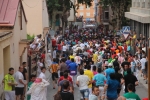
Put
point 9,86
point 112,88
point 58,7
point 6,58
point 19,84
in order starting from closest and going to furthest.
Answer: point 112,88 < point 9,86 < point 19,84 < point 6,58 < point 58,7

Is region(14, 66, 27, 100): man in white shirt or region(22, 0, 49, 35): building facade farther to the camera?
region(22, 0, 49, 35): building facade

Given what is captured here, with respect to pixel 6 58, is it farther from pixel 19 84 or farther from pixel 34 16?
pixel 34 16

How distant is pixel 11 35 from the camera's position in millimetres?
19281

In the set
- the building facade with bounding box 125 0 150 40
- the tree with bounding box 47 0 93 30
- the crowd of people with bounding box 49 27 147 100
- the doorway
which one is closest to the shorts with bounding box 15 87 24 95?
the doorway

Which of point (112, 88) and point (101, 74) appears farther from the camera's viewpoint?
point (101, 74)

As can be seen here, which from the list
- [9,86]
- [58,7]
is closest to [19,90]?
[9,86]

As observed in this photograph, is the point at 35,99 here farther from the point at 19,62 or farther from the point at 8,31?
the point at 19,62

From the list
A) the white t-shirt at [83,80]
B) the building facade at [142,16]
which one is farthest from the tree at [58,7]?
the white t-shirt at [83,80]

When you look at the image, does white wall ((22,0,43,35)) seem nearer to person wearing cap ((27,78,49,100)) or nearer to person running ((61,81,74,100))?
person wearing cap ((27,78,49,100))

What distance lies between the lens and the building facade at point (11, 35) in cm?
1847

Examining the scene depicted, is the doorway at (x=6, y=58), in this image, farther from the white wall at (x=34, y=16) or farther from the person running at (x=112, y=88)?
the white wall at (x=34, y=16)

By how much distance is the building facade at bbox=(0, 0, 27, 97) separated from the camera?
1847cm

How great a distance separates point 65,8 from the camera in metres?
63.0

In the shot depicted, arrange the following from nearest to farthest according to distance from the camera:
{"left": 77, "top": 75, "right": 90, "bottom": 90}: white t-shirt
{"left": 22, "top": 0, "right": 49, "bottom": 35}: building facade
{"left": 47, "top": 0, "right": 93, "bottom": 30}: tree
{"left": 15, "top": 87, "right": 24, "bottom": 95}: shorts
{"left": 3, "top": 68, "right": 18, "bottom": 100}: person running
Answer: {"left": 3, "top": 68, "right": 18, "bottom": 100}: person running
{"left": 77, "top": 75, "right": 90, "bottom": 90}: white t-shirt
{"left": 15, "top": 87, "right": 24, "bottom": 95}: shorts
{"left": 22, "top": 0, "right": 49, "bottom": 35}: building facade
{"left": 47, "top": 0, "right": 93, "bottom": 30}: tree
